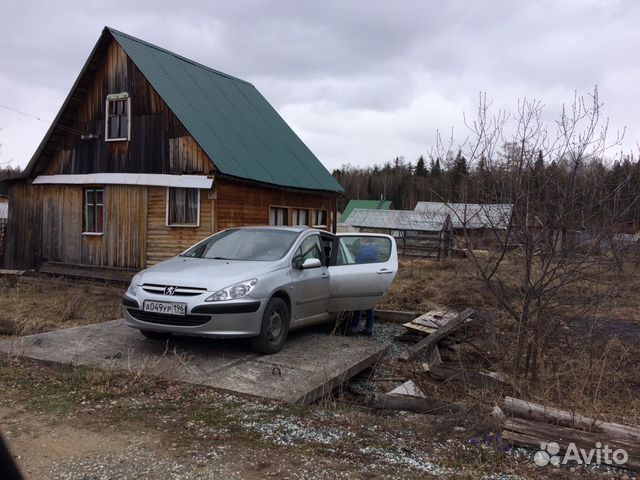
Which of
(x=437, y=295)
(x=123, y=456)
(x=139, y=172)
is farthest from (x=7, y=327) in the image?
(x=437, y=295)

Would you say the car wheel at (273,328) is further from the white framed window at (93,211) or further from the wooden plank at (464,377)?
the white framed window at (93,211)

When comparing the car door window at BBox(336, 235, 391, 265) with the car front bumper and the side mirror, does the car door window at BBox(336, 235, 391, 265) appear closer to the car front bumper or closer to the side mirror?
the side mirror

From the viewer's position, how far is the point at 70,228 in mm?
16703

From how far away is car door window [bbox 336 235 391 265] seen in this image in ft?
27.4

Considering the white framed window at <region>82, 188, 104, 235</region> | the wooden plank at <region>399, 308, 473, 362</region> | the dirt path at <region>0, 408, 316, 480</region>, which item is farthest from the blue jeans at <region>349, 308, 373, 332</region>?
the white framed window at <region>82, 188, 104, 235</region>

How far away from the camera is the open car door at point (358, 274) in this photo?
317 inches

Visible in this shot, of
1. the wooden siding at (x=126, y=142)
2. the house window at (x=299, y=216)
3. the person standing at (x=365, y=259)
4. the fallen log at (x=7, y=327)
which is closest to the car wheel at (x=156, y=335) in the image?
the fallen log at (x=7, y=327)

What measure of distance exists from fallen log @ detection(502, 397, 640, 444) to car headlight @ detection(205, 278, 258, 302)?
3.01 meters

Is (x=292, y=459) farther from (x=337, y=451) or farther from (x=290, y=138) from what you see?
(x=290, y=138)

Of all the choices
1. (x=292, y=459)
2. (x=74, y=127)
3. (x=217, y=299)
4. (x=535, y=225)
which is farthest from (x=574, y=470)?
(x=74, y=127)

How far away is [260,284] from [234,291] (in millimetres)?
335

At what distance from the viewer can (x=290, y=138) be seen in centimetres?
2023

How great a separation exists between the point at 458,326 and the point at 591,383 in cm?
301

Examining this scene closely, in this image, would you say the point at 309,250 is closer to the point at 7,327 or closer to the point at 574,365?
the point at 574,365
